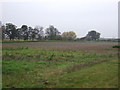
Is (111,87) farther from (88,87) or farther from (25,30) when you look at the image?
(25,30)

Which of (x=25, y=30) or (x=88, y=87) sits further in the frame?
(x=25, y=30)

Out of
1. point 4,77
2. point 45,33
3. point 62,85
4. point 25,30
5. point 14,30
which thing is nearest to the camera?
point 62,85

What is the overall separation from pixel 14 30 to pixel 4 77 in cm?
5724

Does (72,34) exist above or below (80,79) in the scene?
above

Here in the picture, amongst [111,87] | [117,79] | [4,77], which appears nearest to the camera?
[111,87]

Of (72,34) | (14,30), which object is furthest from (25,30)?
(72,34)

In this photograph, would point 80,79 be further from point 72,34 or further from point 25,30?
point 72,34

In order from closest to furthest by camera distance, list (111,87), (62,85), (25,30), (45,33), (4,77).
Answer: (111,87) → (62,85) → (4,77) → (25,30) → (45,33)

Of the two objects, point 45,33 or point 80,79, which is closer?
point 80,79

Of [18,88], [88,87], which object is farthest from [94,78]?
[18,88]

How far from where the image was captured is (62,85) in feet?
16.1

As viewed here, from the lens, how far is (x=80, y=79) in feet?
18.1

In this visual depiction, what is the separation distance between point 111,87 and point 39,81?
253 centimetres

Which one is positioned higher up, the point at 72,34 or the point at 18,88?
the point at 72,34
